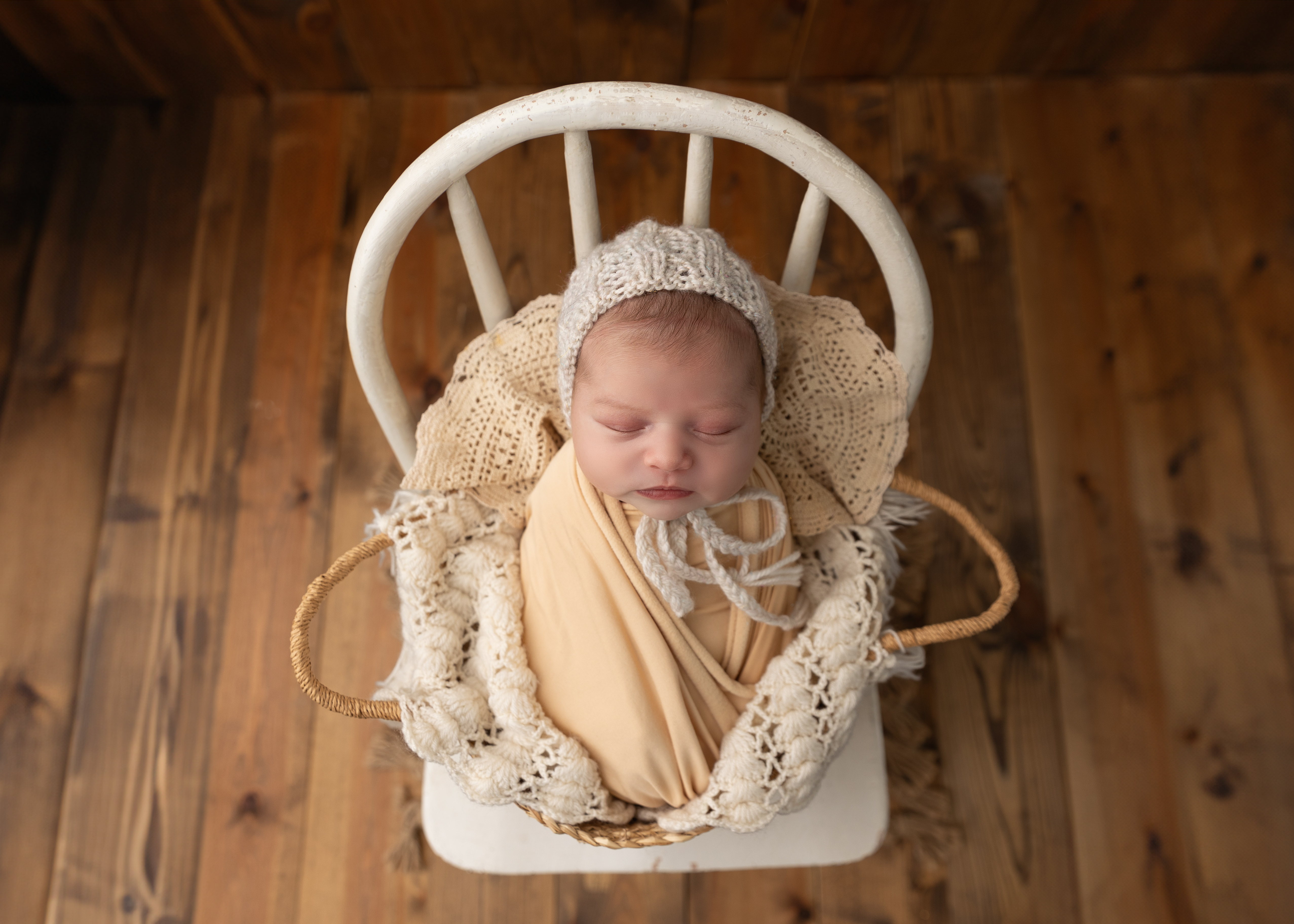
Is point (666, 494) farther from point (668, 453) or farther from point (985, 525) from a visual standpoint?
point (985, 525)

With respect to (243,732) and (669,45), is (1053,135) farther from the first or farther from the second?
(243,732)

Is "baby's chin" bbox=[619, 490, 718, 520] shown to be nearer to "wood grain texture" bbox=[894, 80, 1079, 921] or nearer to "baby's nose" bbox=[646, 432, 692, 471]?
"baby's nose" bbox=[646, 432, 692, 471]

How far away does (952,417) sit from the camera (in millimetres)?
1453

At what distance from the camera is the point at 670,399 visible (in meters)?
0.77

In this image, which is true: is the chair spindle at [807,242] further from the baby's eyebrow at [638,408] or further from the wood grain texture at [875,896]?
the wood grain texture at [875,896]

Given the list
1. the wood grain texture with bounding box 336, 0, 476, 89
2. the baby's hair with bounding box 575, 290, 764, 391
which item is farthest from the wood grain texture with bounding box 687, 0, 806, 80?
the baby's hair with bounding box 575, 290, 764, 391

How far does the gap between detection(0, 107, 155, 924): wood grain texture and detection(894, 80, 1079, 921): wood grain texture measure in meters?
1.27

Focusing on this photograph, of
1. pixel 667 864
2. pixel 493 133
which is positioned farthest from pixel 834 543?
pixel 493 133

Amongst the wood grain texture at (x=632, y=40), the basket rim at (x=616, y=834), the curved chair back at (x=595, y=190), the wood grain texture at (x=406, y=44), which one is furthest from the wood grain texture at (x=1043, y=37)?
the basket rim at (x=616, y=834)

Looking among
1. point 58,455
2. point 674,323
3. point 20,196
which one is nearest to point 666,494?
point 674,323

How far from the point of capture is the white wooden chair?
27.3 inches

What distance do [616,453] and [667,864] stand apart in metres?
0.44

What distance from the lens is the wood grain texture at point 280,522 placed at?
127cm

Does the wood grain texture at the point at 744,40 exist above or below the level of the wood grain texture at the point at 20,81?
above
